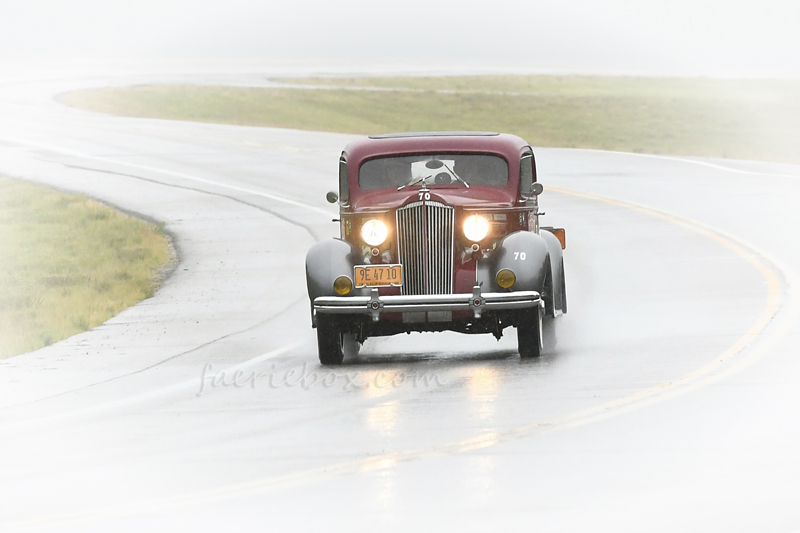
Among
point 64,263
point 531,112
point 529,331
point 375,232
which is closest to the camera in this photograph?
point 529,331

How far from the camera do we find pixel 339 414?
10.5m

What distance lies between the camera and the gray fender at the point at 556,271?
47.1 feet

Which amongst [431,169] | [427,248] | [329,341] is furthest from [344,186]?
[329,341]

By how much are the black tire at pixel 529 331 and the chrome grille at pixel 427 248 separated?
0.76 metres

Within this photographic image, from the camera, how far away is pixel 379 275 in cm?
1286

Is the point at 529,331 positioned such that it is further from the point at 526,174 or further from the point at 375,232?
the point at 526,174

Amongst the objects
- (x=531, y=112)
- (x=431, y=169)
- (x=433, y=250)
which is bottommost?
(x=531, y=112)

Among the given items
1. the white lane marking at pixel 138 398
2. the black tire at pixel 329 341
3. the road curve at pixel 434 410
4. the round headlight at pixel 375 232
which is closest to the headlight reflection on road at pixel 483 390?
the road curve at pixel 434 410

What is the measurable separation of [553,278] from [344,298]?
266 centimetres

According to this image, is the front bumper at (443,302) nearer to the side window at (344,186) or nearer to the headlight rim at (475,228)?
the headlight rim at (475,228)

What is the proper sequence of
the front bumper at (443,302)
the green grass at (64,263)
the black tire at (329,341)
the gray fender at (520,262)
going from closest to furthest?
1. the front bumper at (443,302)
2. the gray fender at (520,262)
3. the black tire at (329,341)
4. the green grass at (64,263)

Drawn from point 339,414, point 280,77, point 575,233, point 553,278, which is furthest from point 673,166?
point 280,77

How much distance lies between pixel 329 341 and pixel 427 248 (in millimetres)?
1247

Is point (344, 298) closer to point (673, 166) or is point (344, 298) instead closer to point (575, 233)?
point (575, 233)
